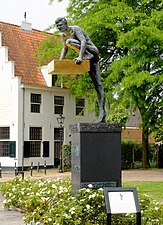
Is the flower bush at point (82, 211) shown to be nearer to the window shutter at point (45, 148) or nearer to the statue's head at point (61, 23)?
the statue's head at point (61, 23)

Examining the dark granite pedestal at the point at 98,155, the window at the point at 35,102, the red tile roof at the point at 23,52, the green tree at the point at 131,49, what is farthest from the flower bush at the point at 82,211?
the red tile roof at the point at 23,52

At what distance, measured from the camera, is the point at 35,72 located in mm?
34031

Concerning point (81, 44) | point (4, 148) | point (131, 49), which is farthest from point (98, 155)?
point (4, 148)

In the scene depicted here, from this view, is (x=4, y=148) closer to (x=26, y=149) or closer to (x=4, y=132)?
(x=4, y=132)

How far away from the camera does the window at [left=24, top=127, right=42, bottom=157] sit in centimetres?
3203

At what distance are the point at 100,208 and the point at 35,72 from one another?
26.4 metres

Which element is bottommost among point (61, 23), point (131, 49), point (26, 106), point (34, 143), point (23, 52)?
point (34, 143)

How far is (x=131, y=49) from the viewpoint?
82.7 feet

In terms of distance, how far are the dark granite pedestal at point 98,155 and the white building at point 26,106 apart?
22.5 m

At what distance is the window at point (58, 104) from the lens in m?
34.5

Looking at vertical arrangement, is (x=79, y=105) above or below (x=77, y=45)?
above

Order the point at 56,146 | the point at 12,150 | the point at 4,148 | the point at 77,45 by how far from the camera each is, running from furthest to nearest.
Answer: the point at 56,146 → the point at 4,148 → the point at 12,150 → the point at 77,45

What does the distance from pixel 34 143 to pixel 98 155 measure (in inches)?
946

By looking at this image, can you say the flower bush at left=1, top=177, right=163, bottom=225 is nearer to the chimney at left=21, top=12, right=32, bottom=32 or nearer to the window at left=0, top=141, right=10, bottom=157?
the window at left=0, top=141, right=10, bottom=157
